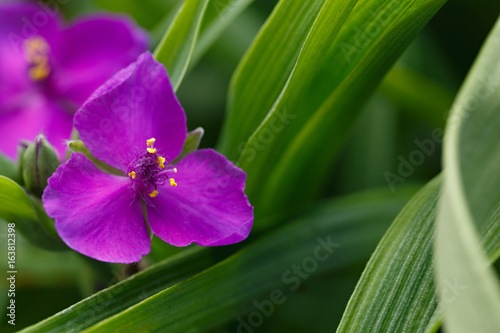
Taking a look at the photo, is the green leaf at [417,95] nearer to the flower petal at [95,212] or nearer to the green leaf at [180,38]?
the green leaf at [180,38]

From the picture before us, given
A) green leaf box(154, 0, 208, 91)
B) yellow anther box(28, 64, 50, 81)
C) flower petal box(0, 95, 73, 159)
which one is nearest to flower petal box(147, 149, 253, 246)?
green leaf box(154, 0, 208, 91)

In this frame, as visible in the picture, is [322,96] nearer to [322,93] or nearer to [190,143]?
[322,93]

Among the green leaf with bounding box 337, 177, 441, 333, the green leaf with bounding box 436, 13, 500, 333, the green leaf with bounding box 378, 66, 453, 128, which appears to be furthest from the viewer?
the green leaf with bounding box 378, 66, 453, 128

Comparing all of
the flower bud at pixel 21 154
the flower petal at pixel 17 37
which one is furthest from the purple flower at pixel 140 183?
the flower petal at pixel 17 37

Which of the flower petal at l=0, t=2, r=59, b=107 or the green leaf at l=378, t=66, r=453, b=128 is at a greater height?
the green leaf at l=378, t=66, r=453, b=128

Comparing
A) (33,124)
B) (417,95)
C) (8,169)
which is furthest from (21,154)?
(417,95)

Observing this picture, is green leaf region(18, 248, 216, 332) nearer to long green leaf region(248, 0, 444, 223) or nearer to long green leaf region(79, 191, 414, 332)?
long green leaf region(79, 191, 414, 332)

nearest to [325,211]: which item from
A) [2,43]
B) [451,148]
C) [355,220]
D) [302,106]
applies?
[355,220]
